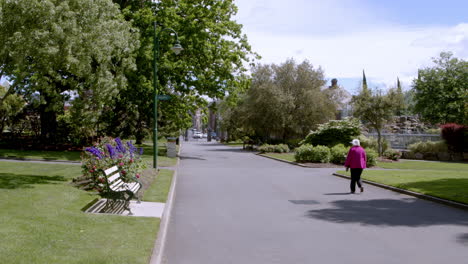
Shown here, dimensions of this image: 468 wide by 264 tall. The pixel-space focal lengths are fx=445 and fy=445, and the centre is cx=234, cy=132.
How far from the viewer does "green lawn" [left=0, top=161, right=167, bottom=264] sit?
5609 millimetres

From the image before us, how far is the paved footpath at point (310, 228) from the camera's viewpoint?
21.0 feet

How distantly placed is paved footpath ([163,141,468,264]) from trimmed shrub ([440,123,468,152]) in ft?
69.3

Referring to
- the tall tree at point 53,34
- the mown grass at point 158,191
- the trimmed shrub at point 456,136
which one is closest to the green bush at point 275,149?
the trimmed shrub at point 456,136

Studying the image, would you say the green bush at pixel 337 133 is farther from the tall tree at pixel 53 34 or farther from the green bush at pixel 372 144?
the tall tree at pixel 53 34

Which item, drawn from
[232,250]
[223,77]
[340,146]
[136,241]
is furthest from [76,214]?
[223,77]

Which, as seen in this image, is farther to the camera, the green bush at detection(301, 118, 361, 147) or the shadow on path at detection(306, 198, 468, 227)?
the green bush at detection(301, 118, 361, 147)

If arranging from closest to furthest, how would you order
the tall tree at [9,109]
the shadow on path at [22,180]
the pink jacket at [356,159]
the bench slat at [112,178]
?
1. the bench slat at [112,178]
2. the shadow on path at [22,180]
3. the pink jacket at [356,159]
4. the tall tree at [9,109]

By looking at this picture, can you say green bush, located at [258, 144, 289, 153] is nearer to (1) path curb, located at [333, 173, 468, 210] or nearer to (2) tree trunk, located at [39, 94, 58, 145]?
(2) tree trunk, located at [39, 94, 58, 145]

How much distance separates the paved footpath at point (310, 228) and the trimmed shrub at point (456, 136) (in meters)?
21.1

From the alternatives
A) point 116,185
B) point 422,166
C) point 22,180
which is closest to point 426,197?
point 116,185

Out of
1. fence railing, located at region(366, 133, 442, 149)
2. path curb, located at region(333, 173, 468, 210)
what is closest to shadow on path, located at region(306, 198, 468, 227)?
path curb, located at region(333, 173, 468, 210)

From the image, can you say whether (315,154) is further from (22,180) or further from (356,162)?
(22,180)

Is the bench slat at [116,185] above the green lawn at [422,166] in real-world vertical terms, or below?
above

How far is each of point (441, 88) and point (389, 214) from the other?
5656 cm
